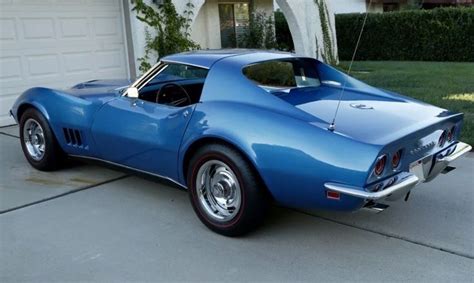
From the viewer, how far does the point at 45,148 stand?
5094mm

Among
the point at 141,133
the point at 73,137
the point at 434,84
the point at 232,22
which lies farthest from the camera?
the point at 232,22

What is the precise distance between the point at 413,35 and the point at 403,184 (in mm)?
15289

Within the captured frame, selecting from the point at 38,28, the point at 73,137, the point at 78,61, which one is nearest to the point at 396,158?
the point at 73,137

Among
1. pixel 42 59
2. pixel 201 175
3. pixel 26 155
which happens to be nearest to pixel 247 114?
pixel 201 175

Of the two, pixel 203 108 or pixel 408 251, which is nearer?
pixel 408 251

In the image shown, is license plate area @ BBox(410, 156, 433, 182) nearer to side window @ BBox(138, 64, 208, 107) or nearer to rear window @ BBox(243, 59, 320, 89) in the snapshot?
rear window @ BBox(243, 59, 320, 89)

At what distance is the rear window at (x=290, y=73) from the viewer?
4246mm

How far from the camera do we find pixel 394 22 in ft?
56.7

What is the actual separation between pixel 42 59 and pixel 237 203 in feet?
18.6

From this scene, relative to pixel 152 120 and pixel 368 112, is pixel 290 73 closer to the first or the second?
pixel 368 112

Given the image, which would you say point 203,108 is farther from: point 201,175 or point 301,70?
point 301,70

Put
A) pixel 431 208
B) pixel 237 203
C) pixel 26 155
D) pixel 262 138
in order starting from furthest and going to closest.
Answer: pixel 26 155 → pixel 431 208 → pixel 237 203 → pixel 262 138

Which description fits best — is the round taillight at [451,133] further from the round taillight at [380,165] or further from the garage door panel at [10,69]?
the garage door panel at [10,69]

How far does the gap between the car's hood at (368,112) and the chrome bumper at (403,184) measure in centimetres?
29
